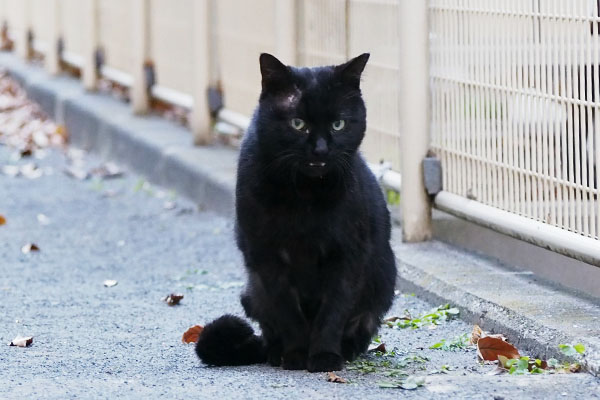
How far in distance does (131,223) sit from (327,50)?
1514 millimetres

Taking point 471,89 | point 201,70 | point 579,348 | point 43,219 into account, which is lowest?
point 43,219

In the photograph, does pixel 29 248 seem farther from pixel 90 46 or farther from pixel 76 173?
pixel 90 46

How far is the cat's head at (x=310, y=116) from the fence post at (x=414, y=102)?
1393mm

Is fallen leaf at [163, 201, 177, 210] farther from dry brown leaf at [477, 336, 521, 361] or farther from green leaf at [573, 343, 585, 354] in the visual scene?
green leaf at [573, 343, 585, 354]

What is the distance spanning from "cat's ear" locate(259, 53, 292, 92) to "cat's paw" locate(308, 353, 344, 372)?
795 millimetres

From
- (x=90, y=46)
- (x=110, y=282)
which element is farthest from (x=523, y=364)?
(x=90, y=46)

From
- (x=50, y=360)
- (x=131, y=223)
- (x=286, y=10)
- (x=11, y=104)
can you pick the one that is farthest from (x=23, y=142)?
(x=50, y=360)

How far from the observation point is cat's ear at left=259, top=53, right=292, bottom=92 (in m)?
3.61

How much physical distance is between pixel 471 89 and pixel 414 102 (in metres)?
0.32

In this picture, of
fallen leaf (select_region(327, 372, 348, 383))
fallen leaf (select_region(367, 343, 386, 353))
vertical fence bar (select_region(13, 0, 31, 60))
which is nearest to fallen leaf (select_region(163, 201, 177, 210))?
fallen leaf (select_region(367, 343, 386, 353))

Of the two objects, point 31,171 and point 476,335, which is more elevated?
point 476,335

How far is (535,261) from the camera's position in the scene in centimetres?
479

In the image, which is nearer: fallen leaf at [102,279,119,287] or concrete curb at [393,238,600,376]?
concrete curb at [393,238,600,376]

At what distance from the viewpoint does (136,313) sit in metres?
4.63
